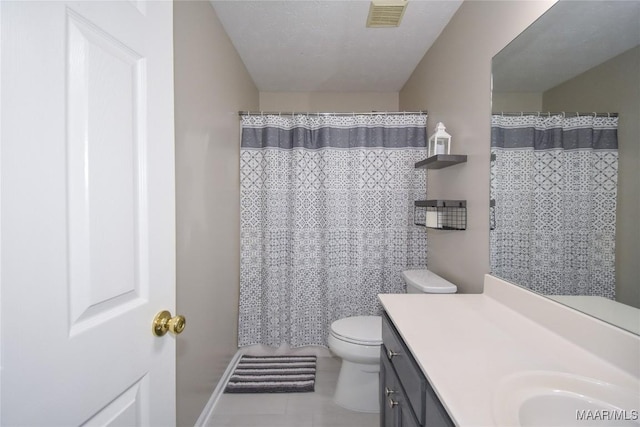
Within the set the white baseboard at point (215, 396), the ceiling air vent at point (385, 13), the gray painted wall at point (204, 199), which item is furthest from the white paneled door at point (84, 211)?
the ceiling air vent at point (385, 13)

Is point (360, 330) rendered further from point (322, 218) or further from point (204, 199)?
point (204, 199)

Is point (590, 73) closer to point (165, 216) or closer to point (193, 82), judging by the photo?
point (165, 216)

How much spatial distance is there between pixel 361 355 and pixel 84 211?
1502 millimetres

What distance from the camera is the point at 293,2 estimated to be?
60.6 inches

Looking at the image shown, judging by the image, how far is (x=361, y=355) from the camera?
61.5 inches

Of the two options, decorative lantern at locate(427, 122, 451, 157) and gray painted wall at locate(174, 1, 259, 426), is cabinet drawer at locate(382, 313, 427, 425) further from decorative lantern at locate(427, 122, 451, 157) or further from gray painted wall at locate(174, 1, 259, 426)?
decorative lantern at locate(427, 122, 451, 157)

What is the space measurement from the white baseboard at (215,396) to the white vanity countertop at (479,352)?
4.20ft

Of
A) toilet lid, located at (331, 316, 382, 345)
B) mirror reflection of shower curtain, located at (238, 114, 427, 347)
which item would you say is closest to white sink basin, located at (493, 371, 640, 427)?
toilet lid, located at (331, 316, 382, 345)

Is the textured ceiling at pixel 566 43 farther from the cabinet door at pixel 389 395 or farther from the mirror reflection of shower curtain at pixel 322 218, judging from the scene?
the cabinet door at pixel 389 395

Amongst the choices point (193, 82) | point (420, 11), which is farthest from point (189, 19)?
point (420, 11)

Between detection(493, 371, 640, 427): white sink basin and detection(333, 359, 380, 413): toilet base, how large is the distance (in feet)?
3.66

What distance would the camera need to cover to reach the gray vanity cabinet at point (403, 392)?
681 millimetres

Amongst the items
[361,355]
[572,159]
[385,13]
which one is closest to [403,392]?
[361,355]

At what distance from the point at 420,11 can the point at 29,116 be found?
6.19ft
